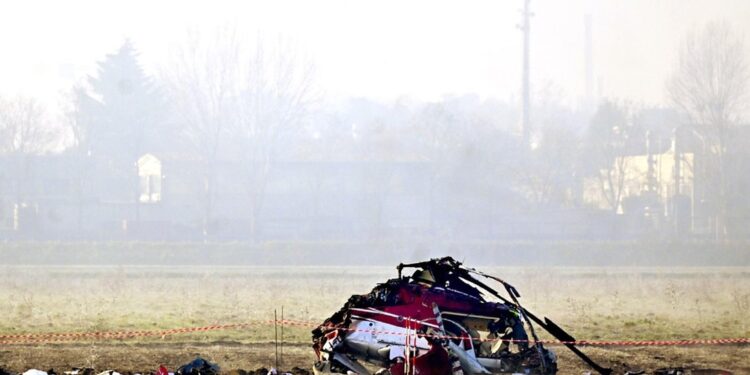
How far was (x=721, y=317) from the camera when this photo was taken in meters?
27.3

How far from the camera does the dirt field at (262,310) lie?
65.8ft

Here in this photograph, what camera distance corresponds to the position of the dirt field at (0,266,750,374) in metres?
20.1

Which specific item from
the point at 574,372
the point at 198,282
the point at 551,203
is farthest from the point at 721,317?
the point at 551,203

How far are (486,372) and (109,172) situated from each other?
73984mm

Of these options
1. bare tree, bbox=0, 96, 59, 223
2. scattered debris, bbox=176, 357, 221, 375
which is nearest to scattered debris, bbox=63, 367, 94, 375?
scattered debris, bbox=176, 357, 221, 375

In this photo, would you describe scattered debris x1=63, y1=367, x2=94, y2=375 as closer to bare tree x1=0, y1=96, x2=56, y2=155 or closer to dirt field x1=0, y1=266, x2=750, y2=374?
dirt field x1=0, y1=266, x2=750, y2=374

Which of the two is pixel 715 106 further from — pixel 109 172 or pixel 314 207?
pixel 109 172

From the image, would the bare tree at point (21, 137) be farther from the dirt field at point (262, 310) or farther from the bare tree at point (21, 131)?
the dirt field at point (262, 310)

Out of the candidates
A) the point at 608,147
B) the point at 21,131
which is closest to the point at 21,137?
the point at 21,131

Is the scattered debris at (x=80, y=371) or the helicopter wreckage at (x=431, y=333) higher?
the helicopter wreckage at (x=431, y=333)

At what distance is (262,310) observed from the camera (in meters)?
28.7

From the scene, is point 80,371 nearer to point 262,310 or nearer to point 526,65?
point 262,310

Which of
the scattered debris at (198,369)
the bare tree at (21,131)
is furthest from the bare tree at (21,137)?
the scattered debris at (198,369)

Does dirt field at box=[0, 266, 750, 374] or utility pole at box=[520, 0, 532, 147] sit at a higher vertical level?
utility pole at box=[520, 0, 532, 147]
